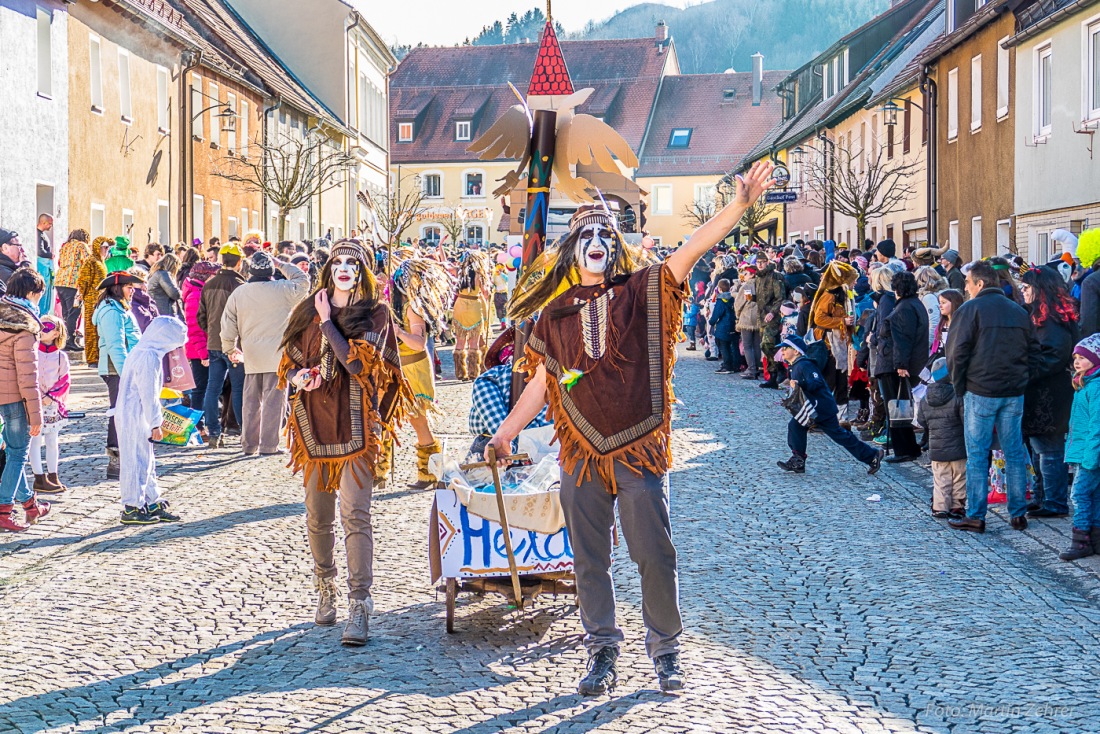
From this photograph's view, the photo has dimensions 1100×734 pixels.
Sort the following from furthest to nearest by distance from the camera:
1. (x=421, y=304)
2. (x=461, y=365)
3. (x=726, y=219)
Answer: (x=461, y=365) < (x=421, y=304) < (x=726, y=219)

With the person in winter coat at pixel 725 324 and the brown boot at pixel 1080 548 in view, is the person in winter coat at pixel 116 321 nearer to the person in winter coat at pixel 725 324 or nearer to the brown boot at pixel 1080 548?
the brown boot at pixel 1080 548

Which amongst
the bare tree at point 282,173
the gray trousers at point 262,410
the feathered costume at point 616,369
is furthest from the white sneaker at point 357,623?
the bare tree at point 282,173

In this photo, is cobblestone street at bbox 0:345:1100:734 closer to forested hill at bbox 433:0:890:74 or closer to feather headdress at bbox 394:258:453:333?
feather headdress at bbox 394:258:453:333

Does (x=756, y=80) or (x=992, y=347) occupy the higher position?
(x=756, y=80)

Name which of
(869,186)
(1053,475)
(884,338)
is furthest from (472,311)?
(869,186)

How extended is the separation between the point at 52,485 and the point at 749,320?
13104 millimetres

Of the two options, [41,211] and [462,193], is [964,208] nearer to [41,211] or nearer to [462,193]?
[41,211]

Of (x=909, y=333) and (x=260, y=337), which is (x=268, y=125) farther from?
(x=909, y=333)

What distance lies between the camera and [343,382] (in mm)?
7105

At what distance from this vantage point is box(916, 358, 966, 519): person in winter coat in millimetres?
10383

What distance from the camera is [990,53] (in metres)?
25.8

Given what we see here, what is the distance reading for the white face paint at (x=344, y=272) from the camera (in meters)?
7.12

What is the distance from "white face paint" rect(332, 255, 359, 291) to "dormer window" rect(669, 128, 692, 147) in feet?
231

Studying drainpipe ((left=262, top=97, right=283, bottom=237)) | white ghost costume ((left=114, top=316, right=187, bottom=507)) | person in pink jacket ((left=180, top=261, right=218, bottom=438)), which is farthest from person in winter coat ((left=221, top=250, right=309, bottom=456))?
drainpipe ((left=262, top=97, right=283, bottom=237))
